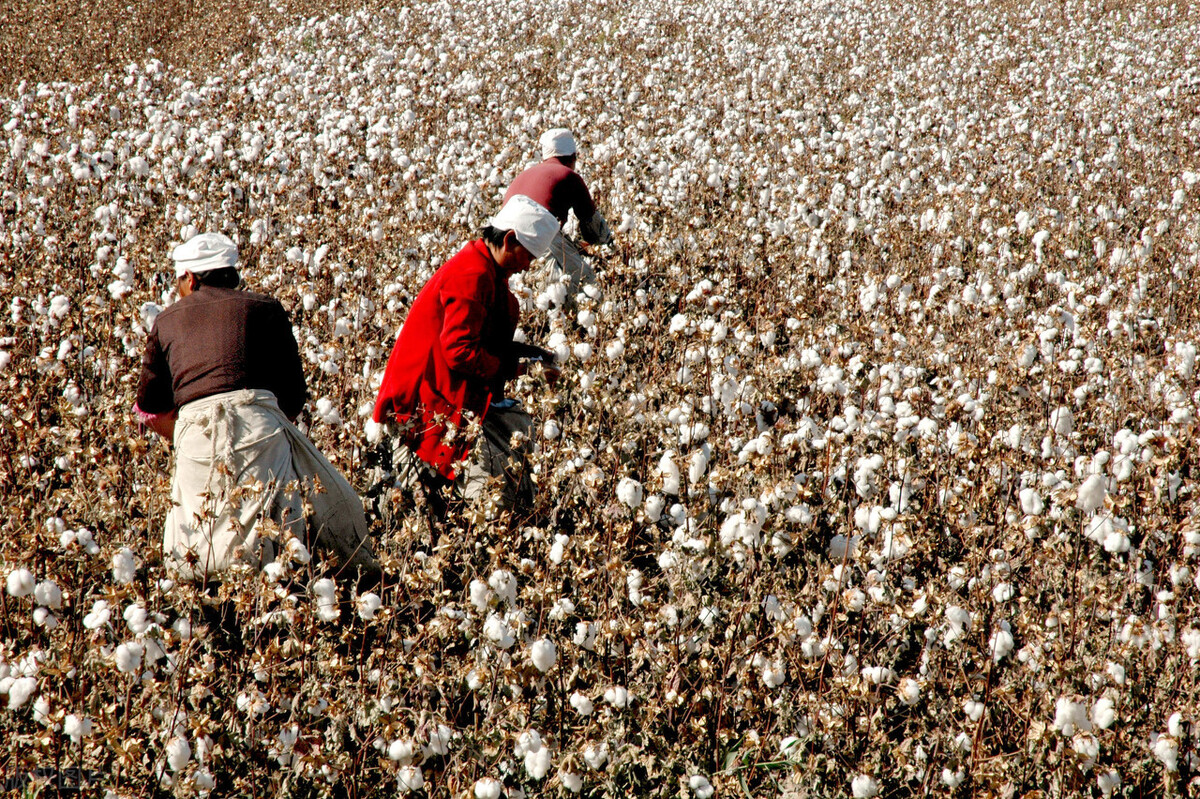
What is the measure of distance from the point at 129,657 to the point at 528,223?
6.55ft

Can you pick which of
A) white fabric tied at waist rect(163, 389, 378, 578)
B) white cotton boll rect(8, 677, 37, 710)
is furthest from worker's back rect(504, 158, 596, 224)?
white cotton boll rect(8, 677, 37, 710)

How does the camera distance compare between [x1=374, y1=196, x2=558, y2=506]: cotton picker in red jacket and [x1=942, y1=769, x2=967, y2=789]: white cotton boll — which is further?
[x1=374, y1=196, x2=558, y2=506]: cotton picker in red jacket

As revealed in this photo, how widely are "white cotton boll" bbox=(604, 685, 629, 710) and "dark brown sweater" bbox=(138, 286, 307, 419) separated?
1.64m

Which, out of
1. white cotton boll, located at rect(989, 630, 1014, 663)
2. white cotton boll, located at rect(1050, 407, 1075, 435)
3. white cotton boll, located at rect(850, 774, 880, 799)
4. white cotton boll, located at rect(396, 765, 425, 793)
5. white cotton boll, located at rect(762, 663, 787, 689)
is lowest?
white cotton boll, located at rect(1050, 407, 1075, 435)

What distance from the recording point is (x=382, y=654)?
8.44 feet

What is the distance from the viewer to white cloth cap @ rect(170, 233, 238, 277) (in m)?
3.29

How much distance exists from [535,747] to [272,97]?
972 cm

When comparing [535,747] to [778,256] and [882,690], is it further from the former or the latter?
[778,256]

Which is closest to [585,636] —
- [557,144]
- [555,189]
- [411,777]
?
[411,777]

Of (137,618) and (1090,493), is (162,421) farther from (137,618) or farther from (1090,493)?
(1090,493)

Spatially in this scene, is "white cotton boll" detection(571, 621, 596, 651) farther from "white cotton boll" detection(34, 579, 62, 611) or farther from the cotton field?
"white cotton boll" detection(34, 579, 62, 611)

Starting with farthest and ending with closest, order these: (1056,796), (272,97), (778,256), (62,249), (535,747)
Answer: (272,97) → (778,256) → (62,249) → (1056,796) → (535,747)

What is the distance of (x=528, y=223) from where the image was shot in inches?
140

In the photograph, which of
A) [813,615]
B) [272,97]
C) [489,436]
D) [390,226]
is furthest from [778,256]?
[272,97]
